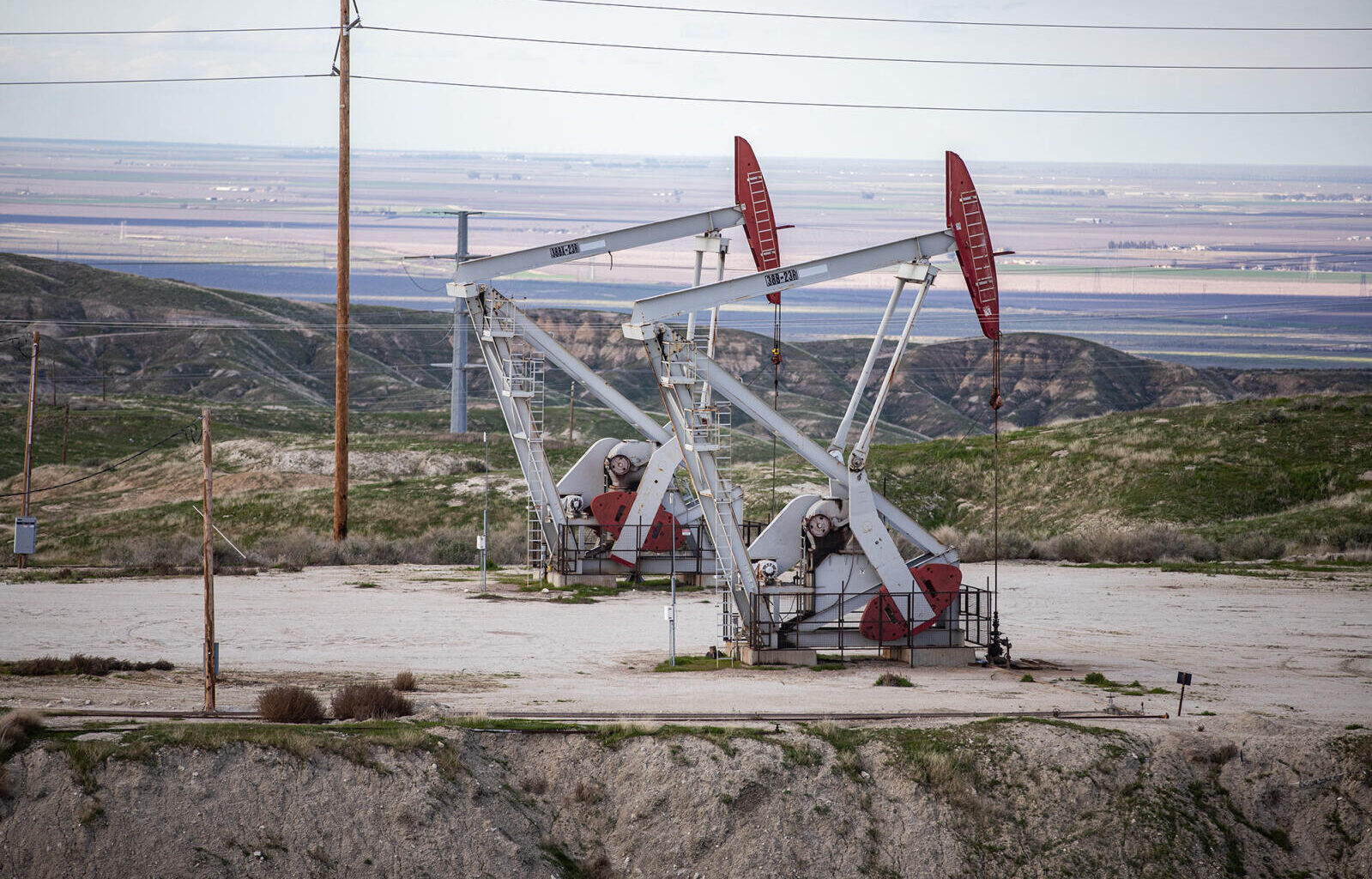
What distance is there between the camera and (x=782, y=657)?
21219mm

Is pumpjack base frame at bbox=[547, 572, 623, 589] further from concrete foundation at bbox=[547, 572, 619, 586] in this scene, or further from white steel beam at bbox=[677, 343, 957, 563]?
white steel beam at bbox=[677, 343, 957, 563]

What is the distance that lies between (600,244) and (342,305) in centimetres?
889

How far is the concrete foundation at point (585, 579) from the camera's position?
2967 cm

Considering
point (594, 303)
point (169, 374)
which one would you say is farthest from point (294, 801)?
point (594, 303)

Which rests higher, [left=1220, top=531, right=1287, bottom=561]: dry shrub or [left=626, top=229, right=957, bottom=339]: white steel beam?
[left=626, top=229, right=957, bottom=339]: white steel beam

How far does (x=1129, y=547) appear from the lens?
35781mm

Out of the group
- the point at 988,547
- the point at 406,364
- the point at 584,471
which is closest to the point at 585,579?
the point at 584,471

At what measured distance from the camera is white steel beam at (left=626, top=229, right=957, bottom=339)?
20281 mm

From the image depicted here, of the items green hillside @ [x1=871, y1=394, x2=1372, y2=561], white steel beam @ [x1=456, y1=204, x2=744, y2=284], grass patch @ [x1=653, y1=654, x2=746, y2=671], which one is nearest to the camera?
grass patch @ [x1=653, y1=654, x2=746, y2=671]

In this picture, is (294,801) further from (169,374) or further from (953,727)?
(169,374)

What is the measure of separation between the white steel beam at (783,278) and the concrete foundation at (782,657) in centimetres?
514

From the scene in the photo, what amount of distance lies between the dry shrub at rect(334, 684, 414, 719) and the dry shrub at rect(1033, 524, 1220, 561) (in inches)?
912

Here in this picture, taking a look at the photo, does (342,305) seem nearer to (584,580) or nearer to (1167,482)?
(584,580)

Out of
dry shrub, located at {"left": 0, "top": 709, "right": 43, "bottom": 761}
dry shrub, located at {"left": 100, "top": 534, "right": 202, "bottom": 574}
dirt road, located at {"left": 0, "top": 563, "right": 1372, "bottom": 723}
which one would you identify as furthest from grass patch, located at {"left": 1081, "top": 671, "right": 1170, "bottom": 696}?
dry shrub, located at {"left": 100, "top": 534, "right": 202, "bottom": 574}
